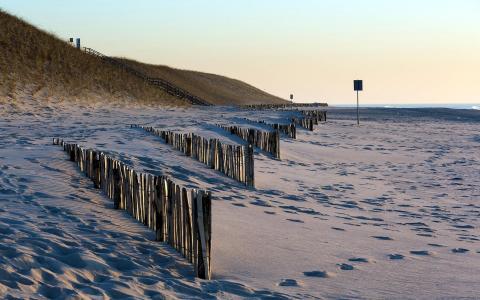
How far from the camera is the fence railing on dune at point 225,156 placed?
533 inches

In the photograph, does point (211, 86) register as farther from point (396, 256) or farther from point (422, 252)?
point (396, 256)

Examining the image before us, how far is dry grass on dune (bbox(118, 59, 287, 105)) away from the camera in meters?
91.9

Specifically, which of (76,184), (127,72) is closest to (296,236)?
(76,184)

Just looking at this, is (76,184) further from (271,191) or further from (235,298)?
(235,298)

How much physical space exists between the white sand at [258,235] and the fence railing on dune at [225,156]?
24 cm

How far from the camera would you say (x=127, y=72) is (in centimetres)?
5997

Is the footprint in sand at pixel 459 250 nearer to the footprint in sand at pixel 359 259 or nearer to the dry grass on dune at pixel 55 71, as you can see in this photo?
the footprint in sand at pixel 359 259

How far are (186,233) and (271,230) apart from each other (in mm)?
2231

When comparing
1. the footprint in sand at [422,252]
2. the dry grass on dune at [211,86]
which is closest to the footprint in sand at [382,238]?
the footprint in sand at [422,252]

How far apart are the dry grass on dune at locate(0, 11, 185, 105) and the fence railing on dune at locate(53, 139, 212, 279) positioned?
32.1 meters

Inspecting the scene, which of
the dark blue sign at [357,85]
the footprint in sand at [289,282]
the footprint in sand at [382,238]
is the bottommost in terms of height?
the footprint in sand at [382,238]

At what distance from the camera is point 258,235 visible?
29.9 feet

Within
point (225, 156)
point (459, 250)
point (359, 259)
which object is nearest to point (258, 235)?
point (359, 259)

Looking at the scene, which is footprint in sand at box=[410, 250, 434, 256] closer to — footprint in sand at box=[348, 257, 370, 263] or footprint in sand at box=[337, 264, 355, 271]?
footprint in sand at box=[348, 257, 370, 263]
